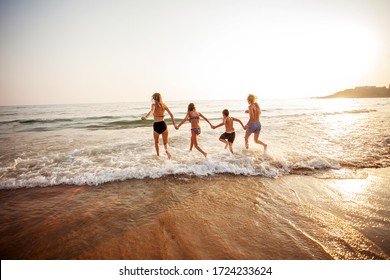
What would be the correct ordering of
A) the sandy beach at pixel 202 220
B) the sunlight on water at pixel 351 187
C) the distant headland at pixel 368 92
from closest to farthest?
1. the sandy beach at pixel 202 220
2. the sunlight on water at pixel 351 187
3. the distant headland at pixel 368 92

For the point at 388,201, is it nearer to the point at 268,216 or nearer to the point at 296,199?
the point at 296,199

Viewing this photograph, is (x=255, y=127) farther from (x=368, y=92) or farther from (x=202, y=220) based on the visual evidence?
(x=368, y=92)

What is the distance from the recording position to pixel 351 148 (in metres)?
7.91

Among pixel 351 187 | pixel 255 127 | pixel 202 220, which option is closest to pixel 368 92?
pixel 255 127

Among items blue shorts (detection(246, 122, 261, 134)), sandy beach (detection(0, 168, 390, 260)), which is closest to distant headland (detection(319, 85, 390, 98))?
blue shorts (detection(246, 122, 261, 134))

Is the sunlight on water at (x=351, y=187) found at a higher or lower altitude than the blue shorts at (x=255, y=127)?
lower

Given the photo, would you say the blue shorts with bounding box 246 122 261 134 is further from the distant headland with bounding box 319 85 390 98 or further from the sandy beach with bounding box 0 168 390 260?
the distant headland with bounding box 319 85 390 98

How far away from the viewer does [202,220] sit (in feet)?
10.6

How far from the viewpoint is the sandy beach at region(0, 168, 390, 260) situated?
2.59 metres

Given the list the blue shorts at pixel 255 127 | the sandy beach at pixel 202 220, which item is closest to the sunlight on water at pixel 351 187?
the sandy beach at pixel 202 220

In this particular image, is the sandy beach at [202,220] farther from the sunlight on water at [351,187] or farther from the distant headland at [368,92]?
the distant headland at [368,92]

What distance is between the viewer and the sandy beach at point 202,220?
2.59 meters
